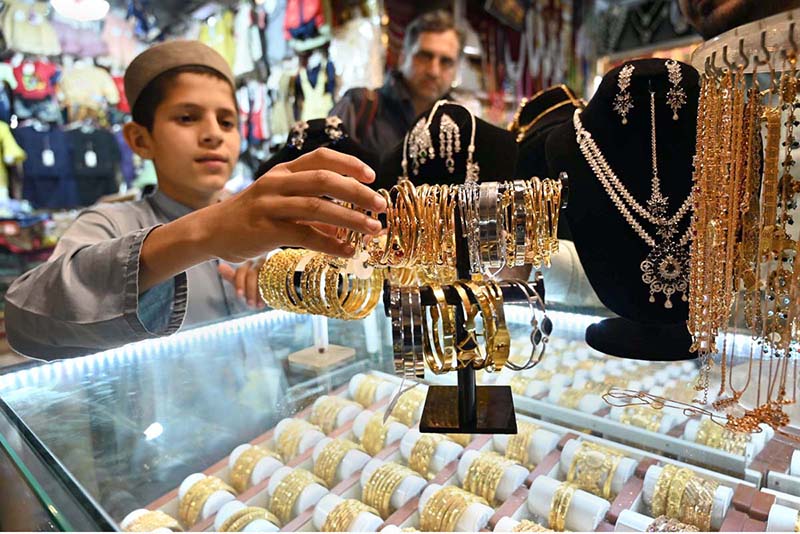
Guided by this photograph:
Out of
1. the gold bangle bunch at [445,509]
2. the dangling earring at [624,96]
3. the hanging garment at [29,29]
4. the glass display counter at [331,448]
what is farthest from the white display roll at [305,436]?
the hanging garment at [29,29]

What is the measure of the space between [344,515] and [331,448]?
0.14 metres

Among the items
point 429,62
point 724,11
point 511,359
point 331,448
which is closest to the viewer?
point 724,11

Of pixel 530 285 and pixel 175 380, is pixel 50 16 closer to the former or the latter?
pixel 175 380

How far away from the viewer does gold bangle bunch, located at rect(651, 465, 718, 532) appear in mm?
538

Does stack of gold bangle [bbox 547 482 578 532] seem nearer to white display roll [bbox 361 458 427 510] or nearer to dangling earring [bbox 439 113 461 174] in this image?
white display roll [bbox 361 458 427 510]

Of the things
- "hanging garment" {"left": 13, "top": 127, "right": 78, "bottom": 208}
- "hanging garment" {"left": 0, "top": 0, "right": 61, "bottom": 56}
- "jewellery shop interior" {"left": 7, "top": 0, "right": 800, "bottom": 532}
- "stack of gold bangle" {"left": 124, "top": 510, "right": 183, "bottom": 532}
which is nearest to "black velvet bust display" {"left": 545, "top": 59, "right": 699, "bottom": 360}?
"jewellery shop interior" {"left": 7, "top": 0, "right": 800, "bottom": 532}

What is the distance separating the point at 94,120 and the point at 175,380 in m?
2.57

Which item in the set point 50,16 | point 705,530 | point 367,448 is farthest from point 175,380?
point 50,16

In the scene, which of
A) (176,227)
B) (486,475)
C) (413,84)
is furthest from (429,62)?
(486,475)

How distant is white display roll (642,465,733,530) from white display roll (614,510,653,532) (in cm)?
4

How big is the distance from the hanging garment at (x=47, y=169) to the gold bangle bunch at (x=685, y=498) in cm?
312

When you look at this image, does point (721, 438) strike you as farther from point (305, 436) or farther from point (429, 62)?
point (429, 62)

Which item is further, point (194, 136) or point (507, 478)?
point (194, 136)

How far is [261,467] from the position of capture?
0.66m
